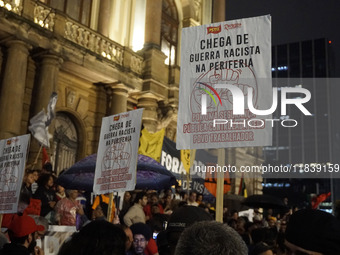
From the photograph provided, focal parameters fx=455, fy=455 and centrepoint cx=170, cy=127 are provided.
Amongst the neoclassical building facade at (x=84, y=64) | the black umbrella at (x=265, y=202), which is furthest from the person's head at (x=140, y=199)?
the black umbrella at (x=265, y=202)

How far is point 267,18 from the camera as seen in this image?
5.04 meters

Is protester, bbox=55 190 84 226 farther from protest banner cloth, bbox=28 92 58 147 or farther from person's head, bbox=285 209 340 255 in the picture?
person's head, bbox=285 209 340 255

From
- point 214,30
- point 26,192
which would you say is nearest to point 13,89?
point 26,192

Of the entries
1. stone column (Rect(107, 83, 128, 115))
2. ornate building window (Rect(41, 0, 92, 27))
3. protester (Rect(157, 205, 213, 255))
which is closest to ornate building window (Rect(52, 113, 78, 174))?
stone column (Rect(107, 83, 128, 115))

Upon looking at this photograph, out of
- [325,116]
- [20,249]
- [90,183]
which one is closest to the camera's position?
[20,249]

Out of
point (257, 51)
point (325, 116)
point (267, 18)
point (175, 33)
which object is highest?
point (325, 116)

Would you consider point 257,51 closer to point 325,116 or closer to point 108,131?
point 108,131

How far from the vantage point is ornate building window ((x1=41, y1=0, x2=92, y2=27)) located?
601 inches

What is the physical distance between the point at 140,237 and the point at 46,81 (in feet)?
28.1

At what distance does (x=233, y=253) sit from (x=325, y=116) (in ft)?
344

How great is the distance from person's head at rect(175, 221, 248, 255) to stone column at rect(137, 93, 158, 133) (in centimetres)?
1515

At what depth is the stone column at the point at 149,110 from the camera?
1710cm

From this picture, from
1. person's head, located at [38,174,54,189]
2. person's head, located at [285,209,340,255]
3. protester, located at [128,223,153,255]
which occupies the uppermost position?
person's head, located at [38,174,54,189]


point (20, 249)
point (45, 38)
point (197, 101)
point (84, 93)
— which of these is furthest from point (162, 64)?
point (20, 249)
